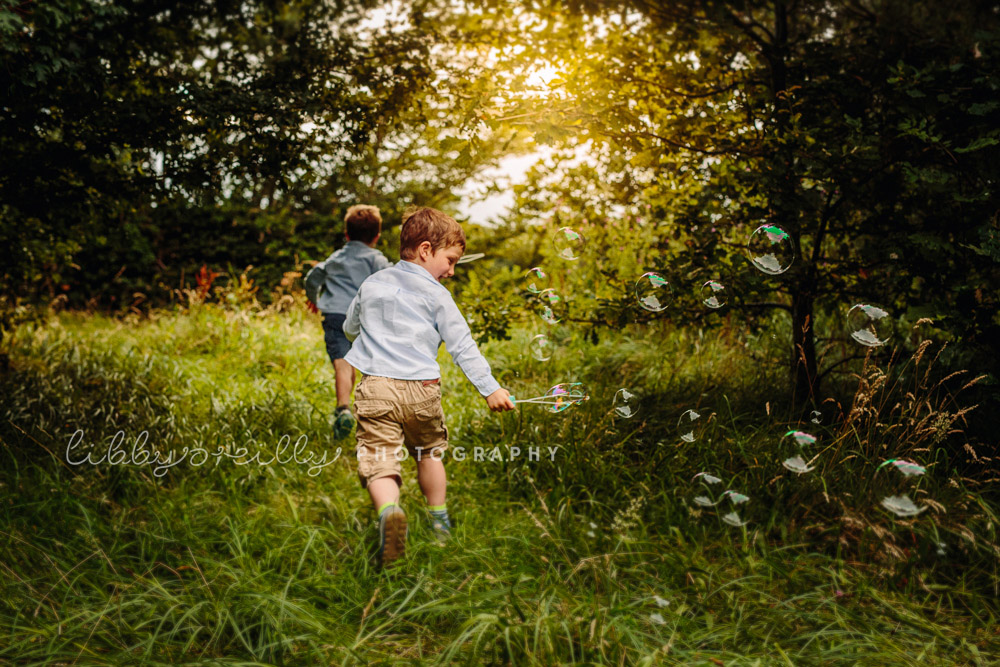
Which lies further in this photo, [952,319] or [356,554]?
[952,319]

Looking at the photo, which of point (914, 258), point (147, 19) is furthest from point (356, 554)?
point (147, 19)

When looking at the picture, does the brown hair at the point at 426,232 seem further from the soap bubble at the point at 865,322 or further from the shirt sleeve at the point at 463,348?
the soap bubble at the point at 865,322

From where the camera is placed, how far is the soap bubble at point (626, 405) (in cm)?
329

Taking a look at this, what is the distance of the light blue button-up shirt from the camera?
2773 millimetres

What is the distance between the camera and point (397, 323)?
279 cm

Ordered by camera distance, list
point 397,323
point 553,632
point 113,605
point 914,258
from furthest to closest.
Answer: point 914,258, point 397,323, point 113,605, point 553,632

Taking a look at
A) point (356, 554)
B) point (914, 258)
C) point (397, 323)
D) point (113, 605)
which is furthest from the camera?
point (914, 258)

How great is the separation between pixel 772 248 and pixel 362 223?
2.75 metres

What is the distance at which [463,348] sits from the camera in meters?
2.75

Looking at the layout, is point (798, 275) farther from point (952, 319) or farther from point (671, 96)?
point (671, 96)

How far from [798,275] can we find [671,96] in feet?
4.09

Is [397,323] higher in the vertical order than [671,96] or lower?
lower

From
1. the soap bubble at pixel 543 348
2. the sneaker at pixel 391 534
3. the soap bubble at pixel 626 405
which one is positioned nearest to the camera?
the sneaker at pixel 391 534

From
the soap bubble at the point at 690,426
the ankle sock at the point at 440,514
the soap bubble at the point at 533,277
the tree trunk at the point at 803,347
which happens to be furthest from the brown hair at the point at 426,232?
the tree trunk at the point at 803,347
